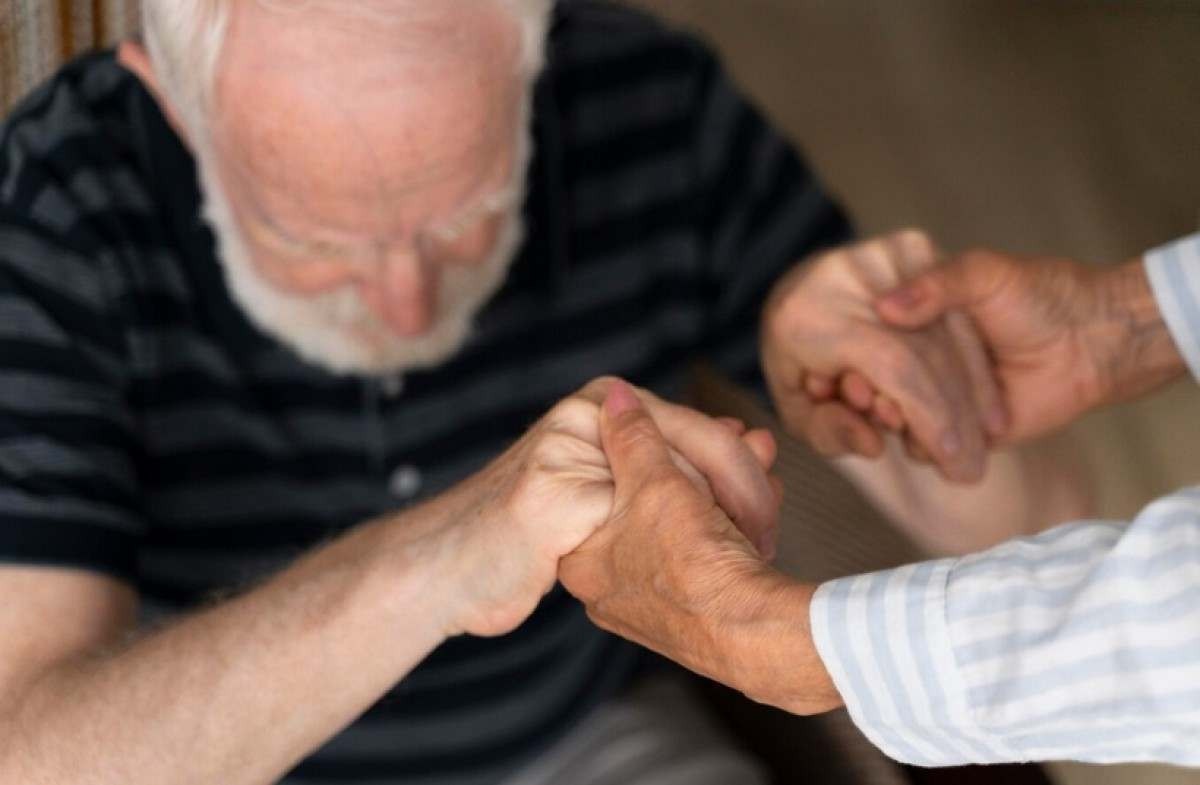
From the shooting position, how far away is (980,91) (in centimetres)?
290

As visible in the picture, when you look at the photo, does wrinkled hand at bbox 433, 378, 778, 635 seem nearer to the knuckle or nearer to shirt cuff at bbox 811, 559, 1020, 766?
the knuckle

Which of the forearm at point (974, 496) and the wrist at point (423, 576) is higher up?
the wrist at point (423, 576)

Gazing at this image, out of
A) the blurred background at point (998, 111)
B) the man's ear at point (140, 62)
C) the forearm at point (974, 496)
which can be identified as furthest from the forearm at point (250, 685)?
the blurred background at point (998, 111)

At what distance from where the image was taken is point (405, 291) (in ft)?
3.96

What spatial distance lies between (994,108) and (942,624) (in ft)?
7.39

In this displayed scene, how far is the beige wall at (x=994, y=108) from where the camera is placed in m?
2.64

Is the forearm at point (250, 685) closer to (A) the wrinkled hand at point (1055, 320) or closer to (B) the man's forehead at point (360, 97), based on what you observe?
(B) the man's forehead at point (360, 97)

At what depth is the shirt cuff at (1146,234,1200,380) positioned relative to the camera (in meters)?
1.18

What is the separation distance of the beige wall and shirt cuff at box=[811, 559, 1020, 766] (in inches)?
66.3

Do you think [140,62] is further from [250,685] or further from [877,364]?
[877,364]

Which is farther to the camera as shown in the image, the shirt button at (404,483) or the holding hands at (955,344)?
the shirt button at (404,483)

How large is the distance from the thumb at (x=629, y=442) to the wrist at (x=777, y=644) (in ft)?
0.39

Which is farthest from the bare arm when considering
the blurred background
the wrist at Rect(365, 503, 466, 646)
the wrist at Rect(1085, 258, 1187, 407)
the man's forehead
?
the blurred background

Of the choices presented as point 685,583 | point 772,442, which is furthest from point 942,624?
point 772,442
